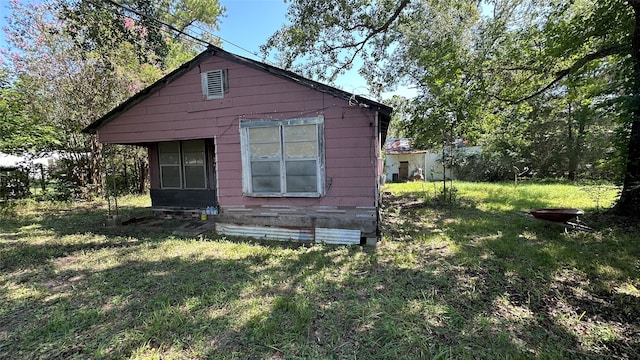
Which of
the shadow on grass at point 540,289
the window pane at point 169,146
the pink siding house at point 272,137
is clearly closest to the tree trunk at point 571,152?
the shadow on grass at point 540,289

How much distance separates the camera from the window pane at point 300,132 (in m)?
5.33

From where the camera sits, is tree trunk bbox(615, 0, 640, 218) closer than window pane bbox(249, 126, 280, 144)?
No

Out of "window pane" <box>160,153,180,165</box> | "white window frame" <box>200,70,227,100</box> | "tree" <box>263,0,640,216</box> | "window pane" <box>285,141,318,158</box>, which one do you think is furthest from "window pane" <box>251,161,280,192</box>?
"tree" <box>263,0,640,216</box>

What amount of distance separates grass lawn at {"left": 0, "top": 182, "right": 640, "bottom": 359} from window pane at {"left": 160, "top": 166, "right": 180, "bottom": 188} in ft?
7.97

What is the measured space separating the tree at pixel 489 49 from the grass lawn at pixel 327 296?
3883mm

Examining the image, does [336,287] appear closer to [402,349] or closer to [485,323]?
[402,349]

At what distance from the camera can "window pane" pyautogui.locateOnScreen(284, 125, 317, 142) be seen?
5332 millimetres

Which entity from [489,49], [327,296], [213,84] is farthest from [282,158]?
[489,49]

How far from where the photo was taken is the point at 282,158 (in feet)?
18.2

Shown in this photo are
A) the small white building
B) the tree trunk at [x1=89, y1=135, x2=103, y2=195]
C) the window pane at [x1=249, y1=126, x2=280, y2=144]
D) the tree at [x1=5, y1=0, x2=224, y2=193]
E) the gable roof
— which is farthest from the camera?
the small white building

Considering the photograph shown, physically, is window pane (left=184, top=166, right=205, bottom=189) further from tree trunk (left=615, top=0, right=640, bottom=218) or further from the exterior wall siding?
tree trunk (left=615, top=0, right=640, bottom=218)

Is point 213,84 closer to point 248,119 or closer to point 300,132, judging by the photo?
point 248,119

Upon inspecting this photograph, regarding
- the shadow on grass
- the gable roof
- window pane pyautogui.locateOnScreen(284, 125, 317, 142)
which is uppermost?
the gable roof

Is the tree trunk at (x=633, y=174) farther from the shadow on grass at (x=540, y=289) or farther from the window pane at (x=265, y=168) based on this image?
the window pane at (x=265, y=168)
